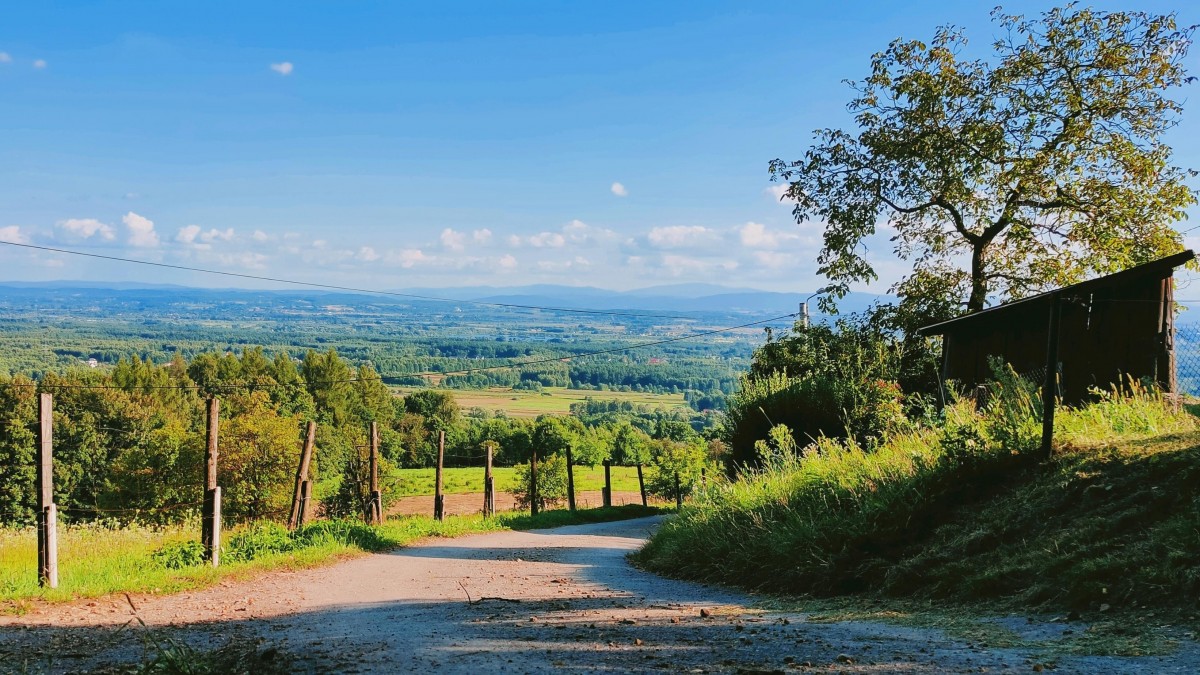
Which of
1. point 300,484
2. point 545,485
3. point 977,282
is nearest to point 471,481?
point 545,485

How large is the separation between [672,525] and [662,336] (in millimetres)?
148326

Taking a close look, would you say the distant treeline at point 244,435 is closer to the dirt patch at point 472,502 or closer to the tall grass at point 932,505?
the dirt patch at point 472,502

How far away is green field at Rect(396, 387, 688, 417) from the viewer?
12224cm

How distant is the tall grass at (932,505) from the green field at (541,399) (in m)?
103

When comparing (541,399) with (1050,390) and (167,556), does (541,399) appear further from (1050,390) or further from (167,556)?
(1050,390)

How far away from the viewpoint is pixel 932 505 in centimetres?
830

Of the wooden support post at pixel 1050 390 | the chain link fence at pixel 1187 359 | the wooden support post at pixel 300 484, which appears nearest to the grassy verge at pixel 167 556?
the wooden support post at pixel 300 484

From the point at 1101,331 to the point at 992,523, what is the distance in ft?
24.1

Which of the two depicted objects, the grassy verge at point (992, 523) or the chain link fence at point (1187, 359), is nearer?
the grassy verge at point (992, 523)

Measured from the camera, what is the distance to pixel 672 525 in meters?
13.3

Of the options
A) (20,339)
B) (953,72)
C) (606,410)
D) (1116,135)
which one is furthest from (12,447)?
(20,339)

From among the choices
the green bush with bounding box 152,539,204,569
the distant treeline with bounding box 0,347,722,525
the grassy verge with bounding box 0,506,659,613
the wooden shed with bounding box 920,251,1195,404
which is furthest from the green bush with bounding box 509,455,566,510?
the wooden shed with bounding box 920,251,1195,404

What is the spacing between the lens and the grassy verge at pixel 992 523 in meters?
5.79

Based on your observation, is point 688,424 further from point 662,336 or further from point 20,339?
point 20,339
